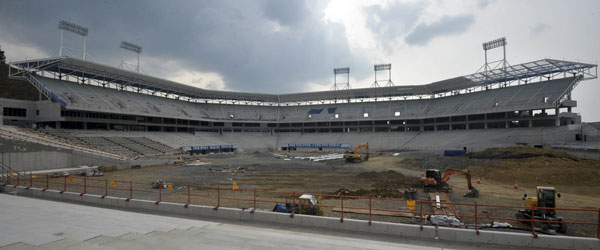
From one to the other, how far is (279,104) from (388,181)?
67.1m

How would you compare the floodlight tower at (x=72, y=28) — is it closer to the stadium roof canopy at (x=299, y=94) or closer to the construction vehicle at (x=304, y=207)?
the stadium roof canopy at (x=299, y=94)

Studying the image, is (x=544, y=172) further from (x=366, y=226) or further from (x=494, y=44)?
(x=494, y=44)

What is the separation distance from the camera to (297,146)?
70.9 metres

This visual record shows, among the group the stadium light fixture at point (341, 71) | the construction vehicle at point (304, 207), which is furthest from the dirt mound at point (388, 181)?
the stadium light fixture at point (341, 71)

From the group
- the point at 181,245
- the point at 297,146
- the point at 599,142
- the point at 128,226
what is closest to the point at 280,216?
the point at 181,245

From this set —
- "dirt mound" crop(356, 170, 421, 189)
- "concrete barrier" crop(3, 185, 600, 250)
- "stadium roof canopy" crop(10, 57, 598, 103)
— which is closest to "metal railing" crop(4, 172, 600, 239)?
"concrete barrier" crop(3, 185, 600, 250)

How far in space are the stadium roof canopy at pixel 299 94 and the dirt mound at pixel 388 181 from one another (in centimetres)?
4100

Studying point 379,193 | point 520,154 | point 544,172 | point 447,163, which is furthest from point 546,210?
point 520,154

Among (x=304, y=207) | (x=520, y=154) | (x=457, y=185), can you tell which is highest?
(x=520, y=154)

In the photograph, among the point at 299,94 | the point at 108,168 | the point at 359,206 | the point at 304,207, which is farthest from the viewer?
the point at 299,94

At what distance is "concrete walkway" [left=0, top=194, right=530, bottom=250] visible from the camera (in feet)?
28.7

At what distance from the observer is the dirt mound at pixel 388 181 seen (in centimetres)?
2217

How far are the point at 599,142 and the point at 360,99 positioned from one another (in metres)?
50.1

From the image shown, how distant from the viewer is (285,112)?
8538cm
